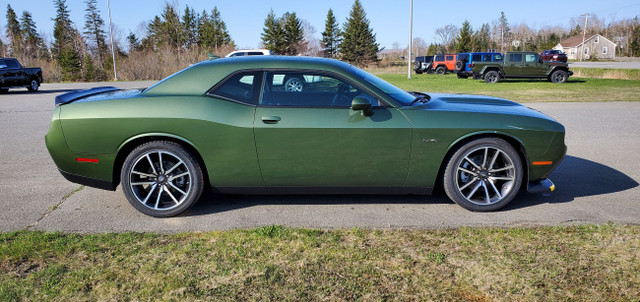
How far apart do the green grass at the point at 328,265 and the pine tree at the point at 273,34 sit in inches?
2710

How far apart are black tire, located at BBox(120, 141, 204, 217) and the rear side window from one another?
2.10ft

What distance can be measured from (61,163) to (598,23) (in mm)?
145558

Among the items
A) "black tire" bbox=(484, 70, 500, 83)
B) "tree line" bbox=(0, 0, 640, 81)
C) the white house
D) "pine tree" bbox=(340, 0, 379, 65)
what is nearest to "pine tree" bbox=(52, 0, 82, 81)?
"tree line" bbox=(0, 0, 640, 81)

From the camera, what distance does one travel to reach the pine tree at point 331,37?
74250mm

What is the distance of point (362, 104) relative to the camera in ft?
12.4

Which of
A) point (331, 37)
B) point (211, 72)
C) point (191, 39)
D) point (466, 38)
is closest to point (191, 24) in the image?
point (191, 39)

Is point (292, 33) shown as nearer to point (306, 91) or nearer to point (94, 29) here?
point (94, 29)

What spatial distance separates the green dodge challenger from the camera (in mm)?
3883

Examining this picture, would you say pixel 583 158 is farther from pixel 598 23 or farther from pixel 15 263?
pixel 598 23

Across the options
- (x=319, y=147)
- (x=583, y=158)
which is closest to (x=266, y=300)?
(x=319, y=147)

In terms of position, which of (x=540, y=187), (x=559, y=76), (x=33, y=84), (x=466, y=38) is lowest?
(x=540, y=187)

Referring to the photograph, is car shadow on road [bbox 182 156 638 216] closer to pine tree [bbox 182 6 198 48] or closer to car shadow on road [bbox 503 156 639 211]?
car shadow on road [bbox 503 156 639 211]

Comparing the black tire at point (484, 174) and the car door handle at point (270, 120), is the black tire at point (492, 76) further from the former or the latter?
the car door handle at point (270, 120)

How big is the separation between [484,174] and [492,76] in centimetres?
2245
